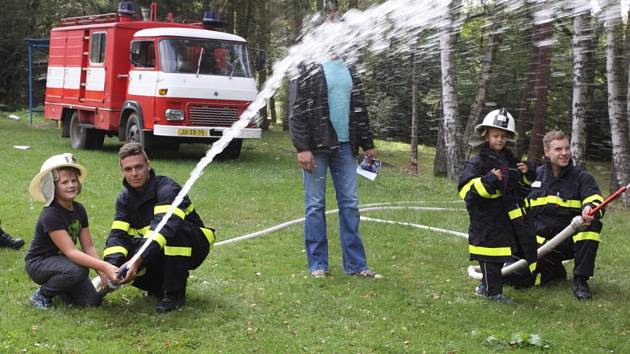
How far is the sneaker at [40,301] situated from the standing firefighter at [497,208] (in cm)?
295

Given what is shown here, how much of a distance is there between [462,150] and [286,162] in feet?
12.1

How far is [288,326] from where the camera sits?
4.59m

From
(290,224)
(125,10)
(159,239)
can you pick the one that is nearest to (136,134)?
(125,10)

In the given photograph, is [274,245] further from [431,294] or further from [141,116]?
[141,116]

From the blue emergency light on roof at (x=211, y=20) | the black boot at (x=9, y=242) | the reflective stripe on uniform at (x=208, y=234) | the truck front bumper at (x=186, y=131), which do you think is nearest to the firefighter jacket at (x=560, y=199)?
the reflective stripe on uniform at (x=208, y=234)

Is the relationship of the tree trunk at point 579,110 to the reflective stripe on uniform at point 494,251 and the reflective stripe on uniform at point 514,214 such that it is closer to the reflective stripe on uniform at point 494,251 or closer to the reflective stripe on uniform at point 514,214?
the reflective stripe on uniform at point 514,214

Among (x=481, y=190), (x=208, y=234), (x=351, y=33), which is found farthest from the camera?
(x=351, y=33)

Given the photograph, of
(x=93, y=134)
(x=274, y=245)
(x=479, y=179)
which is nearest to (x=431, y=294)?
(x=479, y=179)

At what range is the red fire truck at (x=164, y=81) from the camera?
44.8 feet

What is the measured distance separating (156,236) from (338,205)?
1742mm

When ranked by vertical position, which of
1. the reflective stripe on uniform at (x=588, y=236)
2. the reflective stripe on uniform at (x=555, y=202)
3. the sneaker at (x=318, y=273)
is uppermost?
the reflective stripe on uniform at (x=555, y=202)

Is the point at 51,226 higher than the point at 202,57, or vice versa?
the point at 202,57

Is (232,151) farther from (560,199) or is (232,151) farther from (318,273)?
(560,199)

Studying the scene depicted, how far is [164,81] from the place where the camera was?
13.6m
